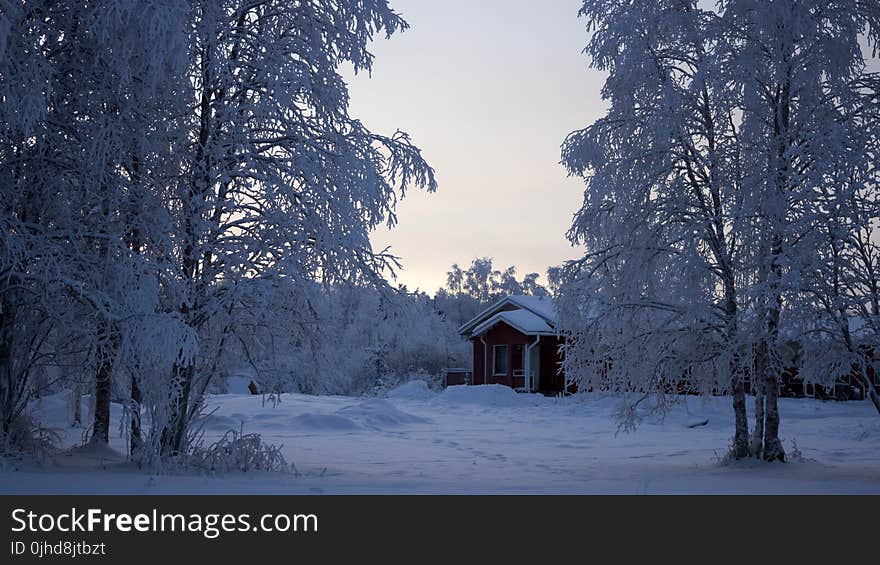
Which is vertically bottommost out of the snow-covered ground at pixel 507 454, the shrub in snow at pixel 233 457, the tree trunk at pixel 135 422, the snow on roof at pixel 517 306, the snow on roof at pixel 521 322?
the snow-covered ground at pixel 507 454

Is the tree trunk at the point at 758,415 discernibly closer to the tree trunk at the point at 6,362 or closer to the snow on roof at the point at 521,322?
the tree trunk at the point at 6,362

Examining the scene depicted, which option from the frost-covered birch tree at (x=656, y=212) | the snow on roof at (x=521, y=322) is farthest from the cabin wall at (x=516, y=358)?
the frost-covered birch tree at (x=656, y=212)

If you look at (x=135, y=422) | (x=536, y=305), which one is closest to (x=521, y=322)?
(x=536, y=305)

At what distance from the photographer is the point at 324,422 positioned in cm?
2006

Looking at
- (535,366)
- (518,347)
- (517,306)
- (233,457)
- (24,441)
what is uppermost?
(517,306)

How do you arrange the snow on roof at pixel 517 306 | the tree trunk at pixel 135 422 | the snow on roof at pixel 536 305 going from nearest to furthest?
the tree trunk at pixel 135 422, the snow on roof at pixel 536 305, the snow on roof at pixel 517 306

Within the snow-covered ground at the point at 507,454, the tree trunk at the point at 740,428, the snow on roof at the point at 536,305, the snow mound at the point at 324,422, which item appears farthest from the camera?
the snow on roof at the point at 536,305

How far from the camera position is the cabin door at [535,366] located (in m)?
37.7

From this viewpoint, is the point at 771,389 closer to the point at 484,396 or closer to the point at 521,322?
the point at 484,396

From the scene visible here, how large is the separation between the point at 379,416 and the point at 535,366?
56.6 ft

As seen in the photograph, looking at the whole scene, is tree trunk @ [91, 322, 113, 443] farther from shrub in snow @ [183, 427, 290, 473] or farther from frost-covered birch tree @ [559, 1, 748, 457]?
frost-covered birch tree @ [559, 1, 748, 457]

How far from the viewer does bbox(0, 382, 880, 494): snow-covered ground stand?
8836mm

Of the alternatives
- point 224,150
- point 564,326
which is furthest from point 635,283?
point 224,150

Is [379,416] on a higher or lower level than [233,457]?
lower
